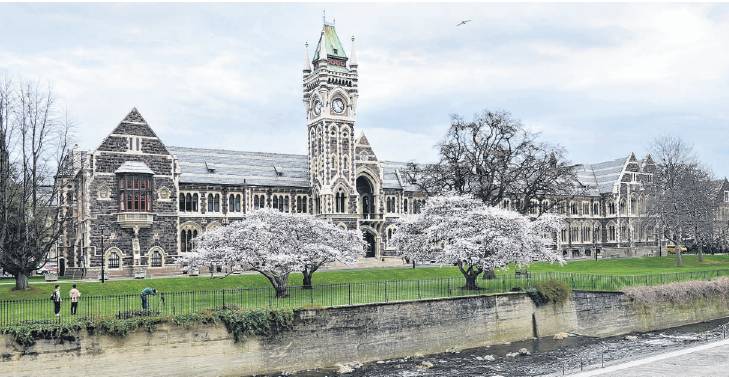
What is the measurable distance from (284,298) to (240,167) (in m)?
30.9

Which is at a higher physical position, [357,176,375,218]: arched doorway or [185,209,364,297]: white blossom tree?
[357,176,375,218]: arched doorway

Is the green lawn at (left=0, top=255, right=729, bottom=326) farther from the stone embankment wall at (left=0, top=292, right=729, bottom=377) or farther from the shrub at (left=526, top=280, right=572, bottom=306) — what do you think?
the stone embankment wall at (left=0, top=292, right=729, bottom=377)

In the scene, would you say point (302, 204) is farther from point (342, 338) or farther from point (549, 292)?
point (342, 338)

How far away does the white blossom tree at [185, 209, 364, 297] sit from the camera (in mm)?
44219

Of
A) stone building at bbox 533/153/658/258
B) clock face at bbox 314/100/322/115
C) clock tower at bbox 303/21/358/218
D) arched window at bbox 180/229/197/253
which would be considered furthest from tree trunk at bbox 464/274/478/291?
stone building at bbox 533/153/658/258

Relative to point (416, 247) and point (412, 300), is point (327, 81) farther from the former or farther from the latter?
point (412, 300)

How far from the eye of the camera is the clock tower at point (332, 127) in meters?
71.7

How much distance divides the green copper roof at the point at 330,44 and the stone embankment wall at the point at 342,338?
3852 cm

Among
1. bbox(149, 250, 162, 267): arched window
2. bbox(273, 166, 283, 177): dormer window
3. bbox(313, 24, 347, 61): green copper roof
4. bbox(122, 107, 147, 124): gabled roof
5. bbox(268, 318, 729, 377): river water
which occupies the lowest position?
bbox(268, 318, 729, 377): river water

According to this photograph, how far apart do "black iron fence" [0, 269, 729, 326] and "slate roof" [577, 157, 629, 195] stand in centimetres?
4418

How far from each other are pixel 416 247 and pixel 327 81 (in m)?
26.8

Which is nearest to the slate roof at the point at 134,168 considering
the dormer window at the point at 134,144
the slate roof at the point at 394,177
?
the dormer window at the point at 134,144

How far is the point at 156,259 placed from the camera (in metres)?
60.2

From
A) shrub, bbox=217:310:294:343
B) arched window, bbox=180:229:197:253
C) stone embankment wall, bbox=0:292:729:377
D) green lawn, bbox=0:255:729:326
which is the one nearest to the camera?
stone embankment wall, bbox=0:292:729:377
